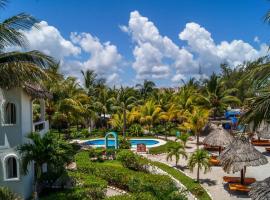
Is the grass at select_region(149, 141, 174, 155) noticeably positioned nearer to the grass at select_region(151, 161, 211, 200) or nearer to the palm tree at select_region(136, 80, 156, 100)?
the grass at select_region(151, 161, 211, 200)

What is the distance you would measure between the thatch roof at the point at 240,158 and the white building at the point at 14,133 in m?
10.1

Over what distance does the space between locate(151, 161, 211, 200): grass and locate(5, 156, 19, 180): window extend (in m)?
8.68

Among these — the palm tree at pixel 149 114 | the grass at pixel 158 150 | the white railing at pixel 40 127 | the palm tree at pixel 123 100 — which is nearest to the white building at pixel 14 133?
the white railing at pixel 40 127

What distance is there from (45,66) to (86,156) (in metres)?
13.0

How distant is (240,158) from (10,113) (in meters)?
11.6

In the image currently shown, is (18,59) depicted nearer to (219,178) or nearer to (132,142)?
(219,178)

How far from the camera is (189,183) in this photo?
17391mm

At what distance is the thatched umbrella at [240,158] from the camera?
16.1 meters

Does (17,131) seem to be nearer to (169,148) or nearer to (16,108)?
(16,108)

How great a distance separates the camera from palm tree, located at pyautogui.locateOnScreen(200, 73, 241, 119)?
39750 mm

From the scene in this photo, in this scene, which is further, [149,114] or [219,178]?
[149,114]

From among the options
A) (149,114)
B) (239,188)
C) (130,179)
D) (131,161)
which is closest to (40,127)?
(131,161)

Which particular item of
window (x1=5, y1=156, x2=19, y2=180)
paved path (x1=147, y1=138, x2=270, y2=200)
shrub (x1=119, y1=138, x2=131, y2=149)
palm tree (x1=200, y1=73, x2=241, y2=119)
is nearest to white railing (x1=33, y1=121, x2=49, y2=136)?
window (x1=5, y1=156, x2=19, y2=180)

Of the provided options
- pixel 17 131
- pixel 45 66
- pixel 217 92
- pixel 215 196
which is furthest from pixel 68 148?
pixel 217 92
